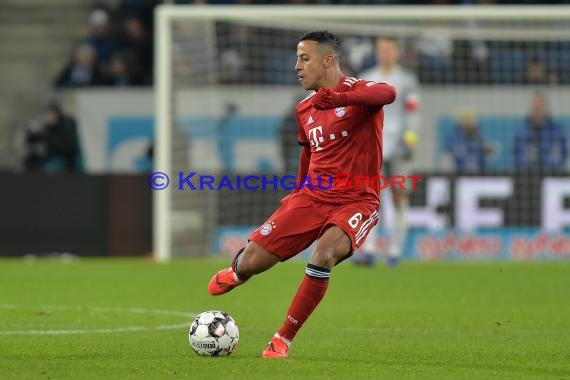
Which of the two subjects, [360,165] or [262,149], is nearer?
[360,165]

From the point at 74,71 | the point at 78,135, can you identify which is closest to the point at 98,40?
the point at 74,71

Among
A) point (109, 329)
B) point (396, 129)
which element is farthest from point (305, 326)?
point (396, 129)

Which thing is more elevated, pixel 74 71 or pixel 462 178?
pixel 74 71

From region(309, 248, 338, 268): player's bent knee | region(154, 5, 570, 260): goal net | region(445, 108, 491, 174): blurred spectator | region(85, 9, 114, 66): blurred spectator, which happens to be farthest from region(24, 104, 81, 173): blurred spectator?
region(309, 248, 338, 268): player's bent knee

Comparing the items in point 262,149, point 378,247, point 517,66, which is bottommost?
point 378,247

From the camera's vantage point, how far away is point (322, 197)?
24.6ft

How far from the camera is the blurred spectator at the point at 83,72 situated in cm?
2080

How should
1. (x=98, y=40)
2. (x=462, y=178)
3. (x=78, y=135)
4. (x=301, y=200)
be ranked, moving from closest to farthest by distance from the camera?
(x=301, y=200) < (x=462, y=178) < (x=78, y=135) < (x=98, y=40)

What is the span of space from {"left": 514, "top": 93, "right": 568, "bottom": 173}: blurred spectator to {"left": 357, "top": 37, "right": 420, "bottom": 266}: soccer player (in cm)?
267

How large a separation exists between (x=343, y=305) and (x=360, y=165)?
11.7 ft

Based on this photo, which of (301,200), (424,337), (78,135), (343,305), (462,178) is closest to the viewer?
(301,200)

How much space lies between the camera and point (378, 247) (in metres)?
18.2

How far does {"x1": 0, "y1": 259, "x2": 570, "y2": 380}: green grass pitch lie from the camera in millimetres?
6652

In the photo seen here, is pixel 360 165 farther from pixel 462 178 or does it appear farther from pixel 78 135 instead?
pixel 78 135
